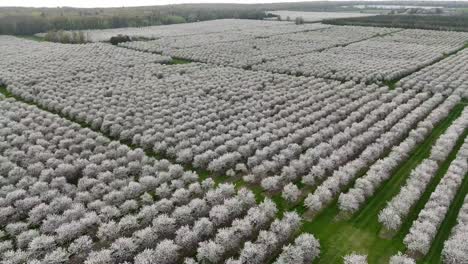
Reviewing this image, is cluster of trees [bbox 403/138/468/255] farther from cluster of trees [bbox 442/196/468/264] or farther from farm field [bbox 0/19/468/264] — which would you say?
cluster of trees [bbox 442/196/468/264]

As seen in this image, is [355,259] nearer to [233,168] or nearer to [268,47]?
[233,168]

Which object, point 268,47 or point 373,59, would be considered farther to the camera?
point 268,47

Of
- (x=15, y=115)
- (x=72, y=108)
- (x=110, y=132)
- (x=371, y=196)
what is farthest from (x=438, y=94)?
(x=15, y=115)

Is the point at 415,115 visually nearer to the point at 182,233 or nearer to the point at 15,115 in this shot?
the point at 182,233

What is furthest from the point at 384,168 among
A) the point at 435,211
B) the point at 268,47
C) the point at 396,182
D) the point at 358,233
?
the point at 268,47

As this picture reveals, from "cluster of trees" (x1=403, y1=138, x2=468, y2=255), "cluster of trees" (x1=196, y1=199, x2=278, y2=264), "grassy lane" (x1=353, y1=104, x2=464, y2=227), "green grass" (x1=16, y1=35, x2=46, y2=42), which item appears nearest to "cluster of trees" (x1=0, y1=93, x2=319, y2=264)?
"cluster of trees" (x1=196, y1=199, x2=278, y2=264)

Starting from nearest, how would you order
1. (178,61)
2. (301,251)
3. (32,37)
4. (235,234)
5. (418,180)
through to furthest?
1. (301,251)
2. (235,234)
3. (418,180)
4. (178,61)
5. (32,37)

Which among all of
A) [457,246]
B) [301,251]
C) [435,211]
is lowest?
[457,246]
